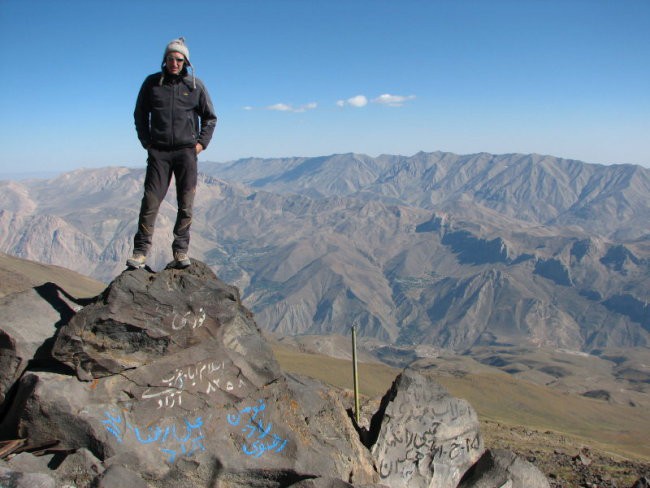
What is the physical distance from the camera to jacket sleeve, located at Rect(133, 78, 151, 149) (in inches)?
478

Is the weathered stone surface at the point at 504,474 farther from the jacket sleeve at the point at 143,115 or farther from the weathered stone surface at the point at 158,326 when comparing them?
the jacket sleeve at the point at 143,115

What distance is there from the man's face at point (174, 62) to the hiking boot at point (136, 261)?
14.6ft

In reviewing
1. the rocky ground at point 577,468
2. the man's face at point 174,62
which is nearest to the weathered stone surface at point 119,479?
the man's face at point 174,62

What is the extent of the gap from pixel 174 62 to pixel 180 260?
15.2 feet

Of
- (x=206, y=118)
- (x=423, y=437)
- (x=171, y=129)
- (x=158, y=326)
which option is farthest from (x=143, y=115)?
(x=423, y=437)

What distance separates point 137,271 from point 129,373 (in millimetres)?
2350

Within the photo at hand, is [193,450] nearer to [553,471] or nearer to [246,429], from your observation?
[246,429]

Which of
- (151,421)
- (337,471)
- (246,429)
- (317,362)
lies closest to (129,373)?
(151,421)

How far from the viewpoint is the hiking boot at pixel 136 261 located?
40.8 feet

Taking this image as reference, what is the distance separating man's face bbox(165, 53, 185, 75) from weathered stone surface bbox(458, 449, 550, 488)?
501 inches

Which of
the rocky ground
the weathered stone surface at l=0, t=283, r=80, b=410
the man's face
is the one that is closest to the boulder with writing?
the weathered stone surface at l=0, t=283, r=80, b=410

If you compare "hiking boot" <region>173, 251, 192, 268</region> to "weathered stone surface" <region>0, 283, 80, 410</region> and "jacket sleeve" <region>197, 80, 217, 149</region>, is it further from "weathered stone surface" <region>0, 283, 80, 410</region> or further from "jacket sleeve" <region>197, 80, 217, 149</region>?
"jacket sleeve" <region>197, 80, 217, 149</region>

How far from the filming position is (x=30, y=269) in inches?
6053

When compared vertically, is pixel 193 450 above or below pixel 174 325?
below
